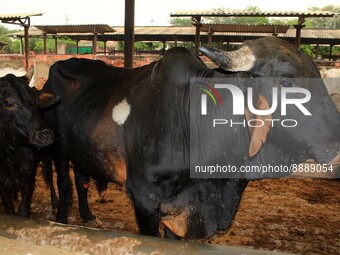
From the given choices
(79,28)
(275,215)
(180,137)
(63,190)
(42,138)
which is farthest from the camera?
(79,28)

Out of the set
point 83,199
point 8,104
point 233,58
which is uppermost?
point 233,58

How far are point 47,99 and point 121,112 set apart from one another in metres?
0.89

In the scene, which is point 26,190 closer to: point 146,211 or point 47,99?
point 47,99

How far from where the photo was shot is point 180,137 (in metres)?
2.62

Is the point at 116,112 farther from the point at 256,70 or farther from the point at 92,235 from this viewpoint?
the point at 92,235

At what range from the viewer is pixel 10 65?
40.3 feet

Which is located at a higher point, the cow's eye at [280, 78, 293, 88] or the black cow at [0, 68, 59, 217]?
the cow's eye at [280, 78, 293, 88]

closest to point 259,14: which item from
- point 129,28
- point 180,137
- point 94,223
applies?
point 129,28

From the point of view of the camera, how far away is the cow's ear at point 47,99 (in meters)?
3.41

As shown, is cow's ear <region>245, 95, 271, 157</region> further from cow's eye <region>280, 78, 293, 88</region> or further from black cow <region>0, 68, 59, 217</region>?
black cow <region>0, 68, 59, 217</region>

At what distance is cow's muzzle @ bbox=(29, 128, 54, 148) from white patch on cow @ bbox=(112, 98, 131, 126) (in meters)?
0.71

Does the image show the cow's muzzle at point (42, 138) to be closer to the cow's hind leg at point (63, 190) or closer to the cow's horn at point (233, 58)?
the cow's hind leg at point (63, 190)

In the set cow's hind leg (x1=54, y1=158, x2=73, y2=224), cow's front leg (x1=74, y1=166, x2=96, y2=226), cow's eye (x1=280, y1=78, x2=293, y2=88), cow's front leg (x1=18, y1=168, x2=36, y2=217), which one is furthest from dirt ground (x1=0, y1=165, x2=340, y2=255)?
cow's eye (x1=280, y1=78, x2=293, y2=88)

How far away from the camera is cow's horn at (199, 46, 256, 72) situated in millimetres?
2256
